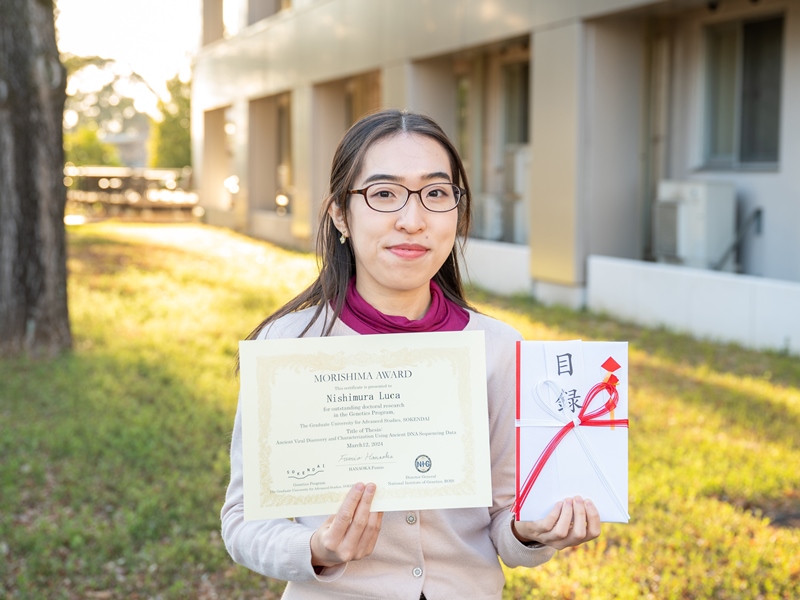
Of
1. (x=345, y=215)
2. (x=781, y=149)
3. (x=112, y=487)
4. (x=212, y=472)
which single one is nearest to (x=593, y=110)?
(x=781, y=149)

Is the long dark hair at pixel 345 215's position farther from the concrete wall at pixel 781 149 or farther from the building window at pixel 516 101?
the building window at pixel 516 101

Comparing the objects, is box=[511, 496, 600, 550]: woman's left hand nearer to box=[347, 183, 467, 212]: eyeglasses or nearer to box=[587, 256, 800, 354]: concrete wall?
box=[347, 183, 467, 212]: eyeglasses

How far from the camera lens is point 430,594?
203cm

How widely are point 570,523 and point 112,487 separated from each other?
3.92m

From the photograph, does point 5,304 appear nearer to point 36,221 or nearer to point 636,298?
point 36,221

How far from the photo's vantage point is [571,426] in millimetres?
1903

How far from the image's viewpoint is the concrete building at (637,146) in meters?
9.71

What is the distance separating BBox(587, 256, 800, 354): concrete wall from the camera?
845 centimetres

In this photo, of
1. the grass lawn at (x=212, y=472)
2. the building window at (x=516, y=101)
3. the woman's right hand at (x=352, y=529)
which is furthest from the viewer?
the building window at (x=516, y=101)

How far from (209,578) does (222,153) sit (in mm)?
24095

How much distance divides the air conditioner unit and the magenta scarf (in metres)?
8.44

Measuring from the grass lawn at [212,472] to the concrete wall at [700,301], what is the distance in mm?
317

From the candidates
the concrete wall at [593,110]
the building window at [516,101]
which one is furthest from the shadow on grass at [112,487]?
the building window at [516,101]

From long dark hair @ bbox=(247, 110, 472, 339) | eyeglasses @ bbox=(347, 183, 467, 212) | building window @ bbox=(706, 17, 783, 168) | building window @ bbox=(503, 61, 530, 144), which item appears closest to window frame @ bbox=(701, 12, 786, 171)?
building window @ bbox=(706, 17, 783, 168)
